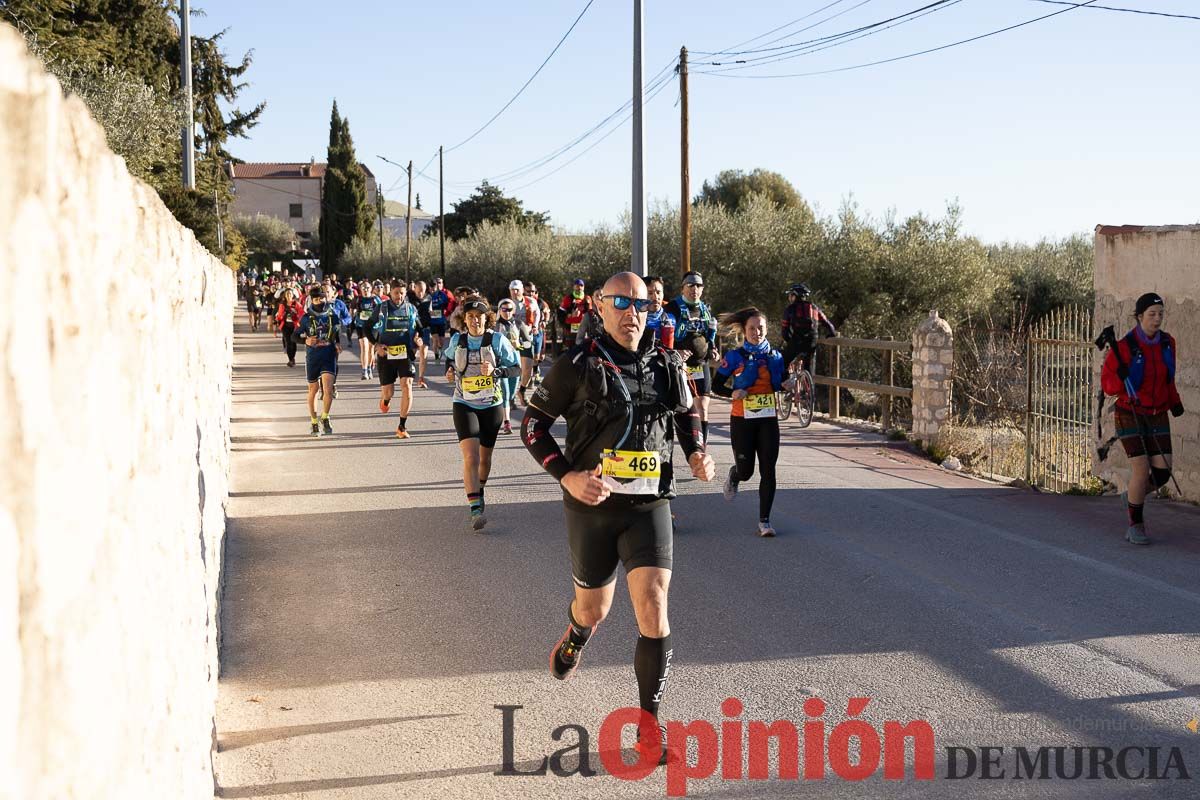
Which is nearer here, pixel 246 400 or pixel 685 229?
pixel 246 400

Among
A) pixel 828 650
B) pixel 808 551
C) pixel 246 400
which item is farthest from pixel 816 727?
pixel 246 400

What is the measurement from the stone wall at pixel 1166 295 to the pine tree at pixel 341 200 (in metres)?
85.6

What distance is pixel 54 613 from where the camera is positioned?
200cm

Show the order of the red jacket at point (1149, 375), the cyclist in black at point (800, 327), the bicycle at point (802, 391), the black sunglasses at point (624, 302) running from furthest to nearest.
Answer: the bicycle at point (802, 391)
the cyclist in black at point (800, 327)
the red jacket at point (1149, 375)
the black sunglasses at point (624, 302)

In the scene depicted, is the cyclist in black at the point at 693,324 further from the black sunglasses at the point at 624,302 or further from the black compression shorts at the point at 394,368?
the black compression shorts at the point at 394,368

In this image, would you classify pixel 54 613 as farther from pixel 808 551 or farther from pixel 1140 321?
pixel 1140 321

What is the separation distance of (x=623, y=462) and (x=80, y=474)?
10.4 feet

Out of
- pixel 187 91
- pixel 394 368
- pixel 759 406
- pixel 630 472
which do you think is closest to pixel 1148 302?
pixel 759 406

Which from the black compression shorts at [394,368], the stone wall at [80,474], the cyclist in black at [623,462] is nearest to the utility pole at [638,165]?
the black compression shorts at [394,368]

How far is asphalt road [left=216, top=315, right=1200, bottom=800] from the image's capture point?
199 inches

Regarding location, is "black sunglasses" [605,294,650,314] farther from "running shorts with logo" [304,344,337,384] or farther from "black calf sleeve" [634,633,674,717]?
"running shorts with logo" [304,344,337,384]

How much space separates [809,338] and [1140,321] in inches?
336

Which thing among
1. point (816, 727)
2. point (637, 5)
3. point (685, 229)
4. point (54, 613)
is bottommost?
point (816, 727)

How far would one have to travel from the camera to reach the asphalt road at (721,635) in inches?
199
